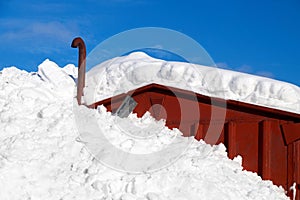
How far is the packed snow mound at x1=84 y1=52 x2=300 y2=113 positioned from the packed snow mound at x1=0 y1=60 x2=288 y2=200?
2.73 metres

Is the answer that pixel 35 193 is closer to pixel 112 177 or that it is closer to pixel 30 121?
pixel 112 177

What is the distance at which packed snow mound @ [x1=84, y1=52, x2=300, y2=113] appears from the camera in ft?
38.3

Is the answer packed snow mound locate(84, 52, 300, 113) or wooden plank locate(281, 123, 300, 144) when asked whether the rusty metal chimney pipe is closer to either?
packed snow mound locate(84, 52, 300, 113)

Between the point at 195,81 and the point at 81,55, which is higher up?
the point at 195,81

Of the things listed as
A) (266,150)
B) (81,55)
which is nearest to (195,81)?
(81,55)

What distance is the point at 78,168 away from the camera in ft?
22.6

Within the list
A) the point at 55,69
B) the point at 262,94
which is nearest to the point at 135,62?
the point at 55,69

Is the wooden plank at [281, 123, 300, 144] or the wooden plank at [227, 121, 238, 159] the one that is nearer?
the wooden plank at [281, 123, 300, 144]

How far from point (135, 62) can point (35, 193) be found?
8355 millimetres

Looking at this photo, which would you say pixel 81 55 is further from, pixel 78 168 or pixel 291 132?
pixel 291 132

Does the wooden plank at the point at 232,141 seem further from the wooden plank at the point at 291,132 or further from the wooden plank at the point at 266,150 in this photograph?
the wooden plank at the point at 291,132

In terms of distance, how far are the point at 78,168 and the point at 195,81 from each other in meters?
6.23

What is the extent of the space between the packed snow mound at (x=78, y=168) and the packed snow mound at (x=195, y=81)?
2.73 meters

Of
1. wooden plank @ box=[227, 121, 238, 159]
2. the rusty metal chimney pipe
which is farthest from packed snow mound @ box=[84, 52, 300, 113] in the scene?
wooden plank @ box=[227, 121, 238, 159]
